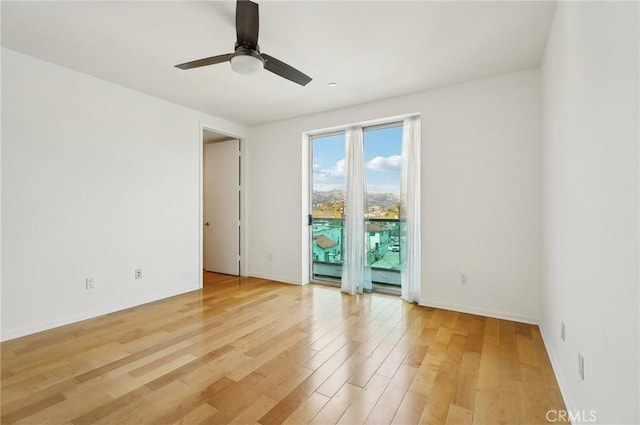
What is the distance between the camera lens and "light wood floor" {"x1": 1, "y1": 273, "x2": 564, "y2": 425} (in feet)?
5.62

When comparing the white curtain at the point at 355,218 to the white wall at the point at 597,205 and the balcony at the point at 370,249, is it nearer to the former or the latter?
the balcony at the point at 370,249

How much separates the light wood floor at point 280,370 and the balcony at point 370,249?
3.23 feet

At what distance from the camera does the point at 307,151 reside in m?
4.79

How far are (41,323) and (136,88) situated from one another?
271 cm

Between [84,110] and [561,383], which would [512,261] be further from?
[84,110]

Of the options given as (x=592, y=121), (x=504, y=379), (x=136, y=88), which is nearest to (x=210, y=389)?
(x=504, y=379)

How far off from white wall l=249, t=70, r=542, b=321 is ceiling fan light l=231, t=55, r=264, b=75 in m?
2.23

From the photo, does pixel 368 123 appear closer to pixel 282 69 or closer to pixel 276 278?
pixel 282 69

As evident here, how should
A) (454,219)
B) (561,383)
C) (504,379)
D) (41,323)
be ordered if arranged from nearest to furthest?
(561,383), (504,379), (41,323), (454,219)

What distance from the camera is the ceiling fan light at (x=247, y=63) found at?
2.05 metres

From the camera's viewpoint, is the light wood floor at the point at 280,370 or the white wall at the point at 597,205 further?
the light wood floor at the point at 280,370

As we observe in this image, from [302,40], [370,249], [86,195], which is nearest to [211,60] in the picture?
[302,40]

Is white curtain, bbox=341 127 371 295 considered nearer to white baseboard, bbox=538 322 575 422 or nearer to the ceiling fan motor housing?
white baseboard, bbox=538 322 575 422

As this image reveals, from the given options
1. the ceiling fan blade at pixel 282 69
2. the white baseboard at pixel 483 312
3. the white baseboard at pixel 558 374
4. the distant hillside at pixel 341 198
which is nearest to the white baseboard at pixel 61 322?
the distant hillside at pixel 341 198
